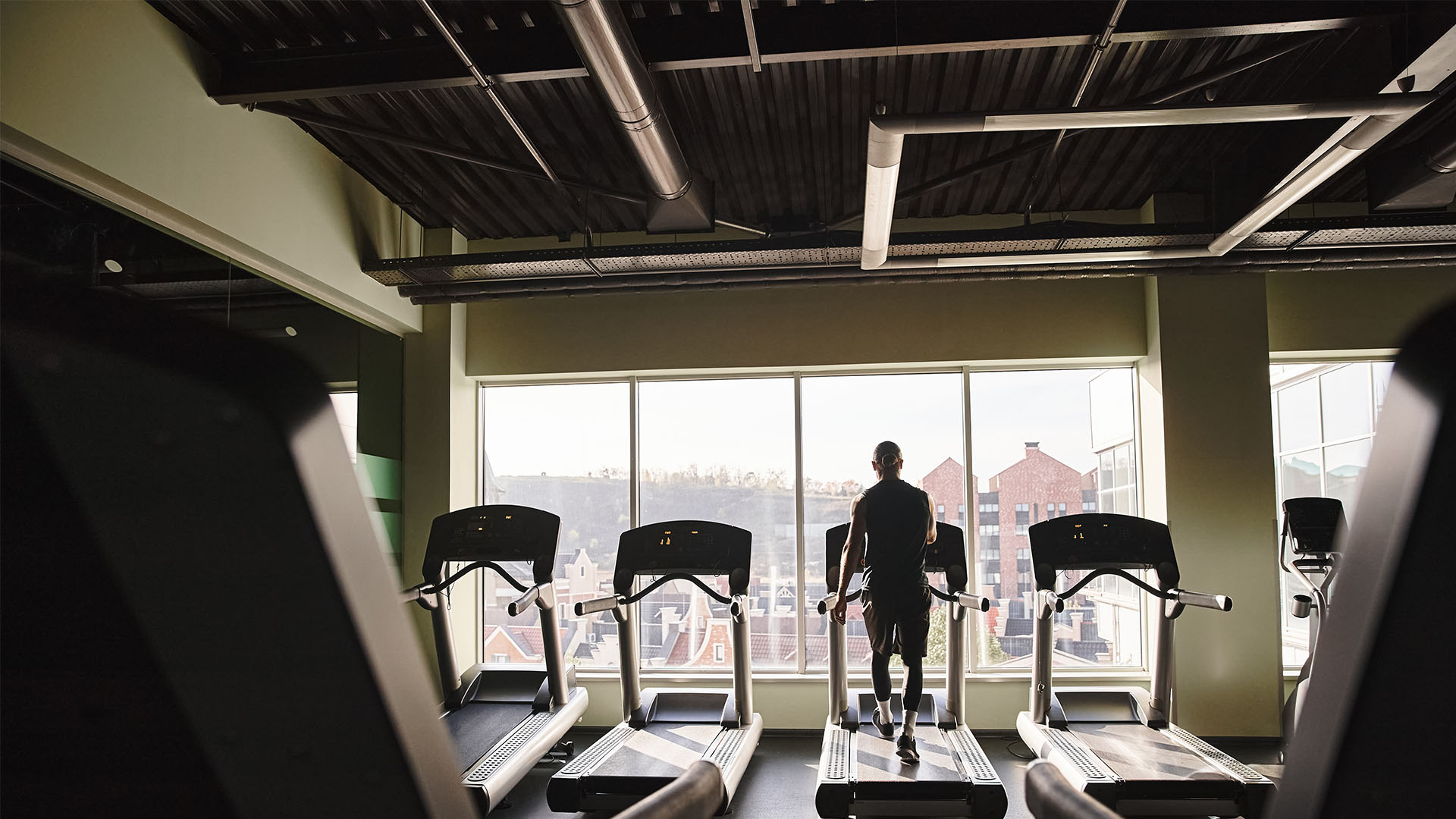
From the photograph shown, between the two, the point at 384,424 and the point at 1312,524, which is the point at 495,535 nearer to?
the point at 384,424

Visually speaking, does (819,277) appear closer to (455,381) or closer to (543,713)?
(455,381)

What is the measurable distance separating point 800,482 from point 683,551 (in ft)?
5.20

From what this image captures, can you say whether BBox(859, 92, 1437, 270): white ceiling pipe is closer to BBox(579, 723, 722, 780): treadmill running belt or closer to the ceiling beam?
the ceiling beam

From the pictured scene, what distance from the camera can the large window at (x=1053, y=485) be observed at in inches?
262

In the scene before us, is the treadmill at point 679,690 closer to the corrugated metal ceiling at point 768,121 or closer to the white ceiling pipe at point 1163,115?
the corrugated metal ceiling at point 768,121

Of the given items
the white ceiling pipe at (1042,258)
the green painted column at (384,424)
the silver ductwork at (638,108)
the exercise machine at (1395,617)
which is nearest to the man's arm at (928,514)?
the white ceiling pipe at (1042,258)

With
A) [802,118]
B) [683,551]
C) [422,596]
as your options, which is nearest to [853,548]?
[683,551]

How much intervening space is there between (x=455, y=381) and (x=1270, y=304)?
21.5 ft

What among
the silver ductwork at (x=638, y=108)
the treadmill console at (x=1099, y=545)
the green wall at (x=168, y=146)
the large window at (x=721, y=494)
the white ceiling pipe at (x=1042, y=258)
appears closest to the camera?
the silver ductwork at (x=638, y=108)

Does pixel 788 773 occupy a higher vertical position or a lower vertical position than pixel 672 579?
lower

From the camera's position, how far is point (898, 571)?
481 centimetres

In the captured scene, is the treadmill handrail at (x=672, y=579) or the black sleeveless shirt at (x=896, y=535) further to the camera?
the treadmill handrail at (x=672, y=579)

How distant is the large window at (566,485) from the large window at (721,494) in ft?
0.96

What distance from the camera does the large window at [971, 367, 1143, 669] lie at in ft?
21.9
